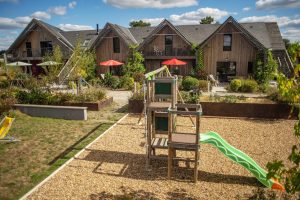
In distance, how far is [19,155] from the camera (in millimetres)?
8539

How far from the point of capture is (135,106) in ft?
48.5

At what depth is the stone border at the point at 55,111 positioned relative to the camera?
1333 centimetres

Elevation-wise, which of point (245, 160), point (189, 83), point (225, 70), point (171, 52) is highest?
point (171, 52)

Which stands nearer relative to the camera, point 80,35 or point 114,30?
point 114,30

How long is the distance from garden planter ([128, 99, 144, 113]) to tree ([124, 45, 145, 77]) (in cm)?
1253

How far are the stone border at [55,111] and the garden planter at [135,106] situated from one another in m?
2.89

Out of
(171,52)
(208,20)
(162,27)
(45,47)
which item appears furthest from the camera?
(208,20)

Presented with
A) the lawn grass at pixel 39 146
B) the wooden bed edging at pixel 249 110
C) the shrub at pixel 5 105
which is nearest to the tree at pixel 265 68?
the wooden bed edging at pixel 249 110

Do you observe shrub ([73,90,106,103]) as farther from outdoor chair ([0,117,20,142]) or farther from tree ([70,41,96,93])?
tree ([70,41,96,93])

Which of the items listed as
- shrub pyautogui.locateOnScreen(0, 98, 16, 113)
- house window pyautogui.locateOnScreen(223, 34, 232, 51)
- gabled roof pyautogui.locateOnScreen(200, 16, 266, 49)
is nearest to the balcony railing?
house window pyautogui.locateOnScreen(223, 34, 232, 51)

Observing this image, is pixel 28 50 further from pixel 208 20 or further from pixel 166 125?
pixel 208 20

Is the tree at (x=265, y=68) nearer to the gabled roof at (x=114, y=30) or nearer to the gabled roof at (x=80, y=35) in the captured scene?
the gabled roof at (x=114, y=30)

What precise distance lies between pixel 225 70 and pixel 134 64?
1027cm

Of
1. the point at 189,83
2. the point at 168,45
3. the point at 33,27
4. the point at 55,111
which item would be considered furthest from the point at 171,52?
the point at 33,27
